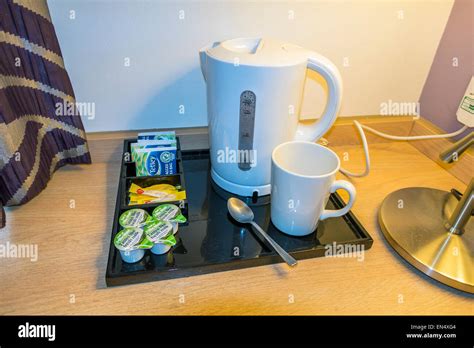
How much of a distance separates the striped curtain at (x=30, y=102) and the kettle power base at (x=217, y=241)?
0.15m

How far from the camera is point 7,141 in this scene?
53cm

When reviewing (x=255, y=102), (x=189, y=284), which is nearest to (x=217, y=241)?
(x=189, y=284)

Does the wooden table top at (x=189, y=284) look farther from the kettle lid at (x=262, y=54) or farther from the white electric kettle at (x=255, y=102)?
the kettle lid at (x=262, y=54)

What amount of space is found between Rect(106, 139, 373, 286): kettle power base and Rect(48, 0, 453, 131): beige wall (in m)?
0.16

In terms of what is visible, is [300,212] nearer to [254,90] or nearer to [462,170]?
[254,90]

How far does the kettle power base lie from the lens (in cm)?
48

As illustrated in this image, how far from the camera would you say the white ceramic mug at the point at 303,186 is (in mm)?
490

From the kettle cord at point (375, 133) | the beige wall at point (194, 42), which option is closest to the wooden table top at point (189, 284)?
the kettle cord at point (375, 133)

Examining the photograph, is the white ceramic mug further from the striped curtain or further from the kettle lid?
the striped curtain

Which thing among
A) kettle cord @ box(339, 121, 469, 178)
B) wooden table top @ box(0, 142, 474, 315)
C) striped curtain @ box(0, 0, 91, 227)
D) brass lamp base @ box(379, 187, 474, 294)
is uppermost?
striped curtain @ box(0, 0, 91, 227)

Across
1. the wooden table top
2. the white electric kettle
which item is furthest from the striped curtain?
the white electric kettle

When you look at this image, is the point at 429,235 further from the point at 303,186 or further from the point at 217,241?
the point at 217,241
